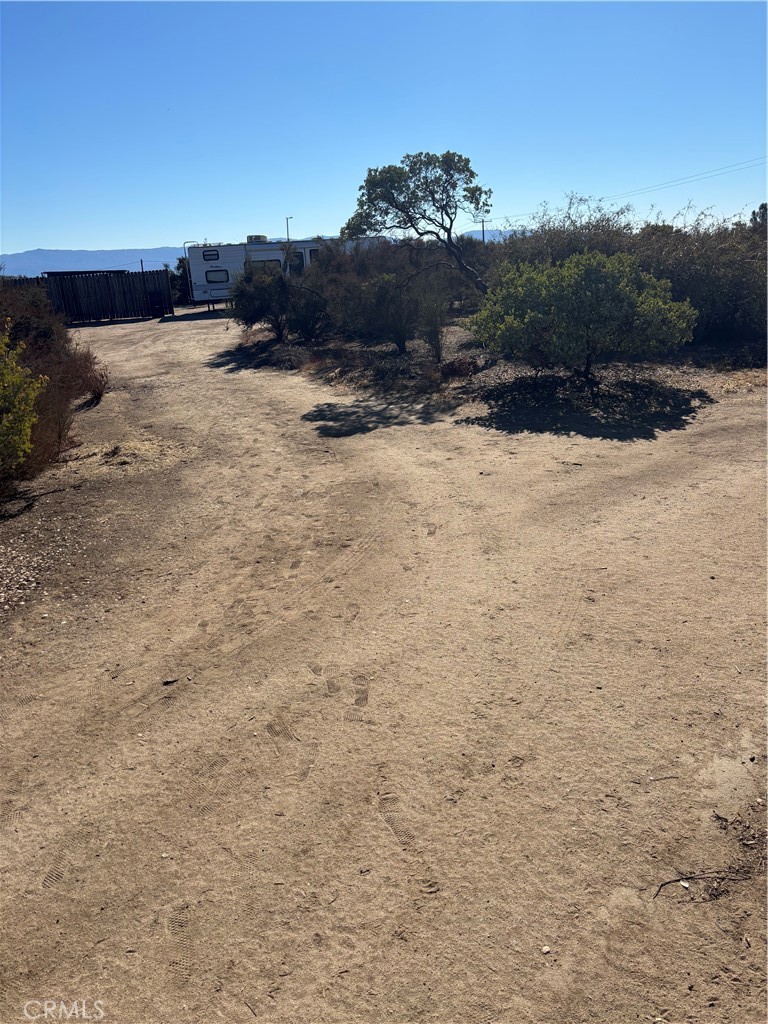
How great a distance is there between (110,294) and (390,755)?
3610 cm

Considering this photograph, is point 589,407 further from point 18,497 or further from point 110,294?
point 110,294

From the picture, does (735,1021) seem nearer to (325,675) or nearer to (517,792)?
(517,792)

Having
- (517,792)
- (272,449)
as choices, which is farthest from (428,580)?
(272,449)

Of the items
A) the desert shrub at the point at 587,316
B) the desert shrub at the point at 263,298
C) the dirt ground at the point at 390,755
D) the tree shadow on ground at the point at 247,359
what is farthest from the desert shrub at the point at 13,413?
the desert shrub at the point at 263,298

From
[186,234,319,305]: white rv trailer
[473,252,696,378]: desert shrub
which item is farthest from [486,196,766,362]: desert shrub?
[186,234,319,305]: white rv trailer

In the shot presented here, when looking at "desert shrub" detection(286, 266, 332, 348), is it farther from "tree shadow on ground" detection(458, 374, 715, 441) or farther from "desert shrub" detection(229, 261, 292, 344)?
"tree shadow on ground" detection(458, 374, 715, 441)

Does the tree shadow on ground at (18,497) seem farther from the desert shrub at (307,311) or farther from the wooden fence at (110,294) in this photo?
the wooden fence at (110,294)

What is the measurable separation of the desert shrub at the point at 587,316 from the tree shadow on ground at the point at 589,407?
67cm

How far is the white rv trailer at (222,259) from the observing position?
35.5m

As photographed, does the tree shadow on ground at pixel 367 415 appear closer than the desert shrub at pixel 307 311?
Yes

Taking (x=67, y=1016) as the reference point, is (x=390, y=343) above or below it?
above

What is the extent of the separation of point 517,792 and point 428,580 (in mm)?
2657

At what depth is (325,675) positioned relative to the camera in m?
4.79

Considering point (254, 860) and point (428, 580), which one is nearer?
point (254, 860)
